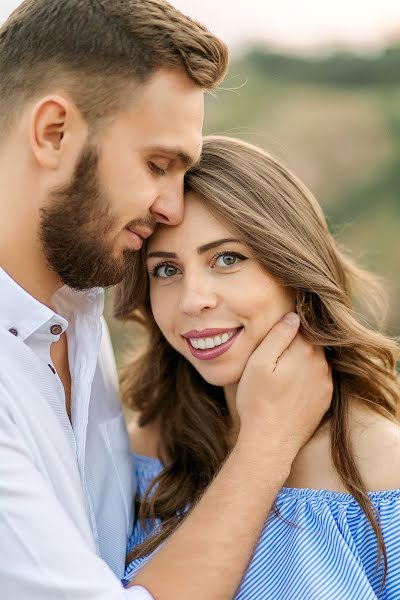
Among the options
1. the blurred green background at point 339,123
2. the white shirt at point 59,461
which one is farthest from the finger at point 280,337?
the blurred green background at point 339,123

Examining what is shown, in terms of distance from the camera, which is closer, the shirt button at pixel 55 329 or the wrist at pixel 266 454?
the wrist at pixel 266 454

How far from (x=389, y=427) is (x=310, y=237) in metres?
0.72

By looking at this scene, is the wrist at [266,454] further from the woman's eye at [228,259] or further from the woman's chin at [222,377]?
the woman's eye at [228,259]

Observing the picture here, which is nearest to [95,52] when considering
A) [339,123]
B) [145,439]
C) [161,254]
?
[161,254]

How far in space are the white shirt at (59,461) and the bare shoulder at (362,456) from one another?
2.14ft

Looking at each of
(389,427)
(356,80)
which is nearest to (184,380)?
(389,427)

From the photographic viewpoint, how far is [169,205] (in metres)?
2.78

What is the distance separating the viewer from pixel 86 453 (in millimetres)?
2863

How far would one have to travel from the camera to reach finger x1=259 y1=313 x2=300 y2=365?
279cm

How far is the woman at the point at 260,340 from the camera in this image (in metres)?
2.53

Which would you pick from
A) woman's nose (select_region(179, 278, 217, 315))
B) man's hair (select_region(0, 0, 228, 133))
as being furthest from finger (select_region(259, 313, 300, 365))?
man's hair (select_region(0, 0, 228, 133))

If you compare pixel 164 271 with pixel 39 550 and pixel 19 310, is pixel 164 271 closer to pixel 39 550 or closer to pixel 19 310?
pixel 19 310

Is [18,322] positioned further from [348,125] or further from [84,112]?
[348,125]

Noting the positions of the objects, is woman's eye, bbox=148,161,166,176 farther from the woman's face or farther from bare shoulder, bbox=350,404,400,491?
bare shoulder, bbox=350,404,400,491
